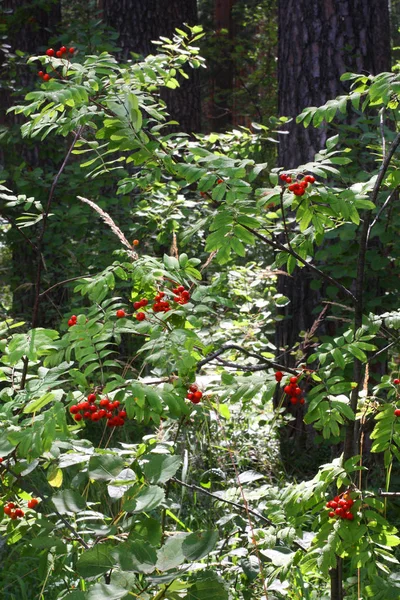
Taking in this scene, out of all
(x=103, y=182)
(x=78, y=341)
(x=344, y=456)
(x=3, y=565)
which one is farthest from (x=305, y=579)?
(x=103, y=182)

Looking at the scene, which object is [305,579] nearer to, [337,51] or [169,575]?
[169,575]

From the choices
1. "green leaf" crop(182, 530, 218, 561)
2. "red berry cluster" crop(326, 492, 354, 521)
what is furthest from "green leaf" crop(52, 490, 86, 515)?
"red berry cluster" crop(326, 492, 354, 521)

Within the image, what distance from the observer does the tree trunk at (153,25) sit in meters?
6.65

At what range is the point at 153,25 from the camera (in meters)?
6.81

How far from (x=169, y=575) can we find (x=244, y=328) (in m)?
2.24

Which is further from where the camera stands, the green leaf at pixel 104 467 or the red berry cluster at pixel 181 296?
the red berry cluster at pixel 181 296

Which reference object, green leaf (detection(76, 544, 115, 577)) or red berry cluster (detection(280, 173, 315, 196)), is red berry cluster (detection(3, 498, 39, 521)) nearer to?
green leaf (detection(76, 544, 115, 577))

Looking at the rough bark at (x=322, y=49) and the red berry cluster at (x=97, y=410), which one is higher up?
the rough bark at (x=322, y=49)

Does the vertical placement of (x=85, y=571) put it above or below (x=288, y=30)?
A: below

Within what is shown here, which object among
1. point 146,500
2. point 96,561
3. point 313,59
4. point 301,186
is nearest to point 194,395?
point 146,500

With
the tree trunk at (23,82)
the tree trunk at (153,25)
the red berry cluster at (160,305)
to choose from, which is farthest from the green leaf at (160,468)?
the tree trunk at (153,25)

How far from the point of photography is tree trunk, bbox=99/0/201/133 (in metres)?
6.65

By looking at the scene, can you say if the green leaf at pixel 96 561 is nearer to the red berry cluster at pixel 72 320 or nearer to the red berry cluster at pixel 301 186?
the red berry cluster at pixel 72 320

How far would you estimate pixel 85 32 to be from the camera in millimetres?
5629
